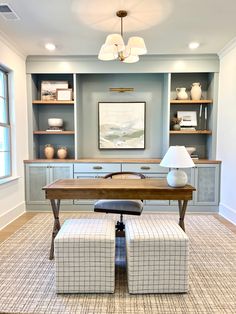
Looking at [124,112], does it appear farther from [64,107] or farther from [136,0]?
[136,0]

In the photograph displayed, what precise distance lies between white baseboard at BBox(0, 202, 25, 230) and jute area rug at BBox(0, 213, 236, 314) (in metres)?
0.53

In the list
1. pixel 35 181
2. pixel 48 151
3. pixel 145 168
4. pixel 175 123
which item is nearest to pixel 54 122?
pixel 48 151

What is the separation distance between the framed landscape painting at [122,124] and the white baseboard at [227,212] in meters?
1.72

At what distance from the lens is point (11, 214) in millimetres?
3730

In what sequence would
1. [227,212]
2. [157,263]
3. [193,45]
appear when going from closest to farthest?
[157,263]
[193,45]
[227,212]

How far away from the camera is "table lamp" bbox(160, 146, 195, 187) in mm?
2248

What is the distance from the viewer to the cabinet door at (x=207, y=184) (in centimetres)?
410

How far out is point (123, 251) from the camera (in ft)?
8.80

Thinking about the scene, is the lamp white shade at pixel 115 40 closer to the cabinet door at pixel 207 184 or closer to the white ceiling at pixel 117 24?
the white ceiling at pixel 117 24

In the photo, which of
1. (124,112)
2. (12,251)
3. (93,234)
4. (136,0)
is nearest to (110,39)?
(136,0)

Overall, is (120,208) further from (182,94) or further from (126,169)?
(182,94)

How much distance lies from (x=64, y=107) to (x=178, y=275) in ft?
11.9

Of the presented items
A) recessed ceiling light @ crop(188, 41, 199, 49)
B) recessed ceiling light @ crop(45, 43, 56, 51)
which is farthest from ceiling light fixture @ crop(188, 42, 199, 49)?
recessed ceiling light @ crop(45, 43, 56, 51)

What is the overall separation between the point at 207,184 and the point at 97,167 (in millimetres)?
1895
